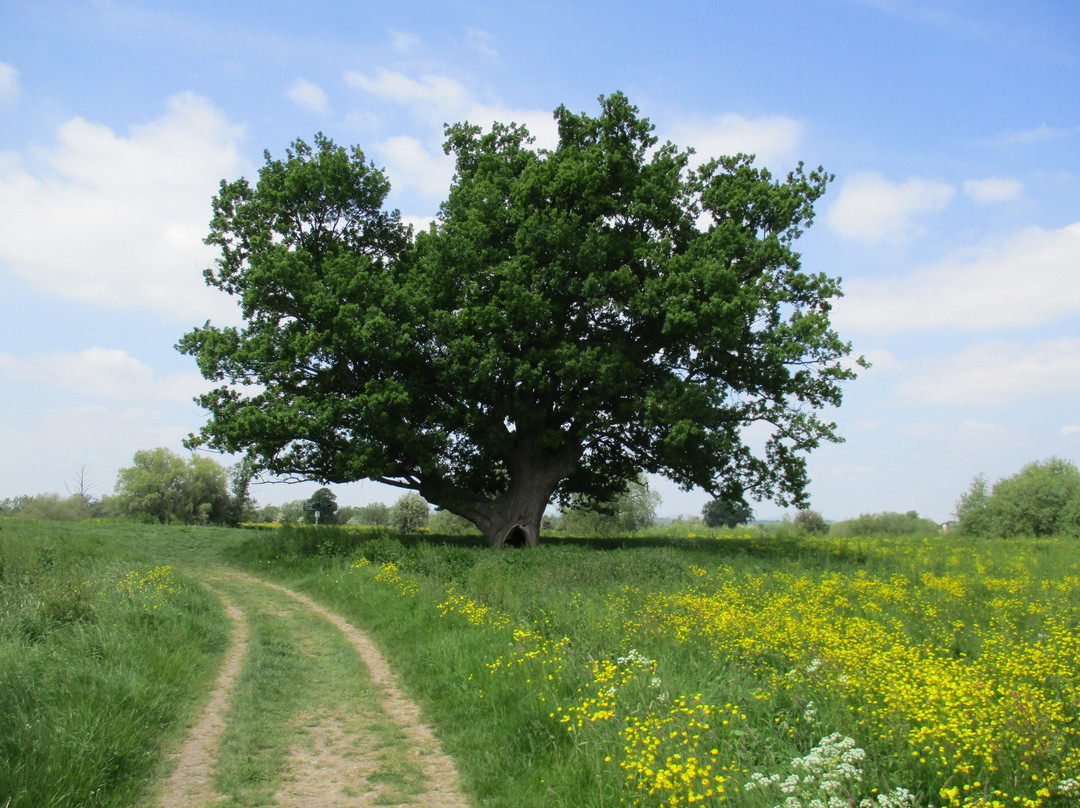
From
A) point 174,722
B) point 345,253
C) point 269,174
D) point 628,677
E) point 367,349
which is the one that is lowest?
point 174,722

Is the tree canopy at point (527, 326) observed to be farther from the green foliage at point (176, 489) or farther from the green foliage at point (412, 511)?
the green foliage at point (412, 511)

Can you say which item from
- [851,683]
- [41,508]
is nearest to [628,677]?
[851,683]

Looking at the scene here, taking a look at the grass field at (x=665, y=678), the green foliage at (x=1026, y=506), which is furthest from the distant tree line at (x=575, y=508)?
the grass field at (x=665, y=678)

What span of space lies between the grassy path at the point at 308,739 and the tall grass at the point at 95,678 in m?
0.41

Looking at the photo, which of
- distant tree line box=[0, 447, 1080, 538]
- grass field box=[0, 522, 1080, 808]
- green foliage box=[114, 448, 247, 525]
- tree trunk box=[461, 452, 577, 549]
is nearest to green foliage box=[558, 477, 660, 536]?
distant tree line box=[0, 447, 1080, 538]

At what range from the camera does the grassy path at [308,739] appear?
595 cm

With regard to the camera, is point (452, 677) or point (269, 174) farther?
point (269, 174)

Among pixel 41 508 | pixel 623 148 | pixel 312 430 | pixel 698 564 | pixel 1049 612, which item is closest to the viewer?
pixel 1049 612

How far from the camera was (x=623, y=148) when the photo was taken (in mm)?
25422

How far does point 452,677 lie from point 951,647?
6.85 m

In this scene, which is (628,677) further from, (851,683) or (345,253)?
(345,253)

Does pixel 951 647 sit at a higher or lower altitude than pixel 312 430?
lower

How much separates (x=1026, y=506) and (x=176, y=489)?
65773 millimetres

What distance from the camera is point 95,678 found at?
7.49m
